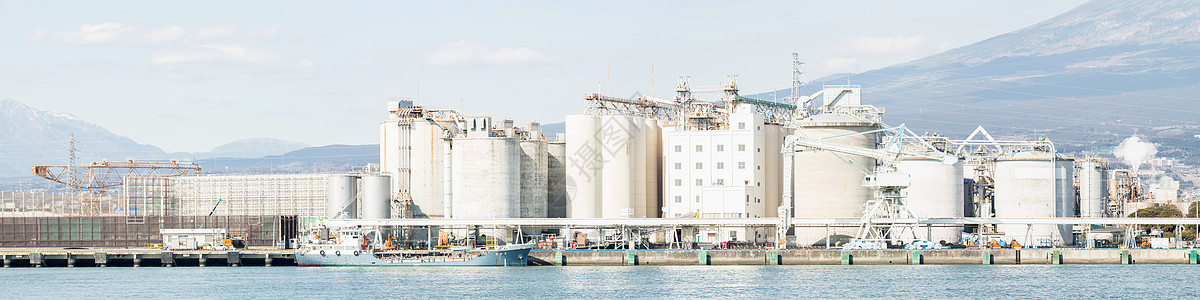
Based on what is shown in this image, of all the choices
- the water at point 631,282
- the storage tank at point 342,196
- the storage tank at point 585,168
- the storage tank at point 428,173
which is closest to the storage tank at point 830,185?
the storage tank at point 585,168

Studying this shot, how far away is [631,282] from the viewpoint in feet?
252

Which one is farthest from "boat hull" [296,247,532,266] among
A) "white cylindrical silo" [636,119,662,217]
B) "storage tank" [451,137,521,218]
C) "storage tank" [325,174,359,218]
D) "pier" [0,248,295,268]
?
"white cylindrical silo" [636,119,662,217]

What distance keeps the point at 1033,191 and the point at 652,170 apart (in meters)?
28.0

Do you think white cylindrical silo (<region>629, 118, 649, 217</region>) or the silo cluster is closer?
the silo cluster

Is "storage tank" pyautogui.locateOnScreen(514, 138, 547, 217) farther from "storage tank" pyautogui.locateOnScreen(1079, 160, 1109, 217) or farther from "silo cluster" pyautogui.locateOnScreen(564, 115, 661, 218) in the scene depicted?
"storage tank" pyautogui.locateOnScreen(1079, 160, 1109, 217)

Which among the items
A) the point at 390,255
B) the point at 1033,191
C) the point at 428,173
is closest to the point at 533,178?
the point at 428,173

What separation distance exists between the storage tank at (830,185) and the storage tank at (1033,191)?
1002 centimetres

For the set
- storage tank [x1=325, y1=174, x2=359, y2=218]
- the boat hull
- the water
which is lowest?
the water

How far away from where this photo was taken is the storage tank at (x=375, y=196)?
10638cm

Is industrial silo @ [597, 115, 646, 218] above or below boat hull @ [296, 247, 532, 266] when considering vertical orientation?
above

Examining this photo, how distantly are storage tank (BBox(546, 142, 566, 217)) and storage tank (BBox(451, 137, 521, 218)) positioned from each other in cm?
485

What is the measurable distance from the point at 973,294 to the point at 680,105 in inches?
1777

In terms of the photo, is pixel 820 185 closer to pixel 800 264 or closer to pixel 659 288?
pixel 800 264

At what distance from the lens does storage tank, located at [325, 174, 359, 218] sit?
10869 cm
